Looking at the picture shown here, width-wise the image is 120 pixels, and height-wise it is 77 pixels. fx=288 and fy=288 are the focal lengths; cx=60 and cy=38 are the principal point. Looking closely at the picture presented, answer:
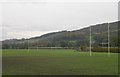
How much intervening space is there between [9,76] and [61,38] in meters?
142

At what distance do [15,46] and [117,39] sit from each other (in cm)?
5911

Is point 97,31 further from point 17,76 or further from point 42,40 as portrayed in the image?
point 17,76

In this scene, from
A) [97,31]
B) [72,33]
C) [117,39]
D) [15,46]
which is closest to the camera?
[117,39]

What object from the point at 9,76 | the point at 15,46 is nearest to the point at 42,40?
the point at 15,46

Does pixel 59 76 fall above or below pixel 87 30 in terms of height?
below

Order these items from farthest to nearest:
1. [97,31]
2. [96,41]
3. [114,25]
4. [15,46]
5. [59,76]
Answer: [97,31], [114,25], [15,46], [96,41], [59,76]

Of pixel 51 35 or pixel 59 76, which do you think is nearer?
pixel 59 76

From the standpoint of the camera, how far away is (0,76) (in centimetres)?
1341

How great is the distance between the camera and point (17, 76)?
532 inches

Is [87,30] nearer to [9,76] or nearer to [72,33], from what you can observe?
[72,33]

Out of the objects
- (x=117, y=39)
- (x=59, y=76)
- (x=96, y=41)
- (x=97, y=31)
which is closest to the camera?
(x=59, y=76)

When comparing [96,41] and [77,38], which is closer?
[96,41]

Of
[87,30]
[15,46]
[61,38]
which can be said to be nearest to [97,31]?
[87,30]

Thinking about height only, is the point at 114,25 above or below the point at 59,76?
above
